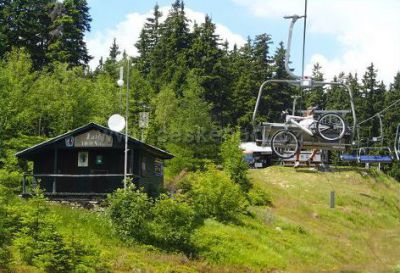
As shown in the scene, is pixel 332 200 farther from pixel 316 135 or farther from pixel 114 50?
pixel 114 50

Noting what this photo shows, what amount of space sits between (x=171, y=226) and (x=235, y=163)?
53.5ft

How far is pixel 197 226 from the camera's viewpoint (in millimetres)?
34281

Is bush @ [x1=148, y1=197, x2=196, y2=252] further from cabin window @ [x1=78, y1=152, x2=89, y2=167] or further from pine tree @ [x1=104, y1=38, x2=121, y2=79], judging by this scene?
pine tree @ [x1=104, y1=38, x2=121, y2=79]

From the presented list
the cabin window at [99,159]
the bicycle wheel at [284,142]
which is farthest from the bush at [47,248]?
the cabin window at [99,159]

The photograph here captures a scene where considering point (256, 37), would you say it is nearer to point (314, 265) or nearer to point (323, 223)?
point (323, 223)

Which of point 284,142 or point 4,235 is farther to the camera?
point 284,142

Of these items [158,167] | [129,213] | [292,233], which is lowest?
[292,233]

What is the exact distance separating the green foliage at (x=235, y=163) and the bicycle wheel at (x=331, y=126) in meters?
23.3

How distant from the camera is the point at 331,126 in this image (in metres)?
22.2

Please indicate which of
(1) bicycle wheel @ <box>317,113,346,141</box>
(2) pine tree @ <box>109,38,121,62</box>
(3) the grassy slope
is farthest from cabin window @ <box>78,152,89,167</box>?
(2) pine tree @ <box>109,38,121,62</box>

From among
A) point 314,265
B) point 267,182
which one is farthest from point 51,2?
point 314,265

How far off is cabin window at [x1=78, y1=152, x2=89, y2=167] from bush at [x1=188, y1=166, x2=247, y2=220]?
6906 millimetres

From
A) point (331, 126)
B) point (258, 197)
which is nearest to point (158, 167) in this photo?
point (258, 197)

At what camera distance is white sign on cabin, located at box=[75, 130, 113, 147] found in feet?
123
